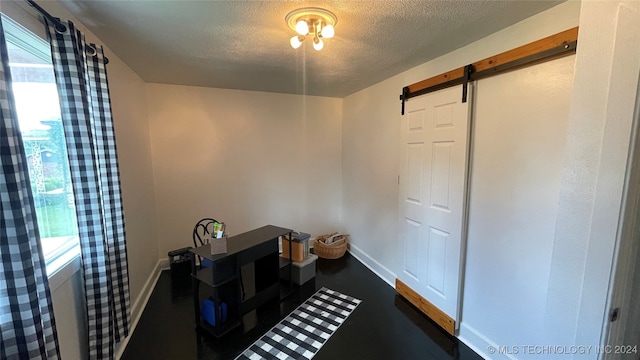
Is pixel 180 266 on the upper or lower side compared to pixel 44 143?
lower

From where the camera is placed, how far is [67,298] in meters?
1.40

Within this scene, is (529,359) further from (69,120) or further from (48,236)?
(69,120)

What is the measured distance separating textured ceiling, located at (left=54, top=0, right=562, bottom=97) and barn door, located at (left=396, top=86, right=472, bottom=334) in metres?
0.54

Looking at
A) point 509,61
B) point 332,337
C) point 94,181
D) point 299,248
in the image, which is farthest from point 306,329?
point 509,61

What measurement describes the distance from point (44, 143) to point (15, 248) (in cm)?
73

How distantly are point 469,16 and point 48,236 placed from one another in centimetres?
280

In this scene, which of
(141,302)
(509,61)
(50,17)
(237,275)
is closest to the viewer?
(50,17)

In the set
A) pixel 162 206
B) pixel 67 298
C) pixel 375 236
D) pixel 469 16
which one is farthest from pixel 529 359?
pixel 162 206

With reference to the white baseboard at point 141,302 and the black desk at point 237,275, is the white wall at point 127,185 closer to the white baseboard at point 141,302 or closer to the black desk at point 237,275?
the white baseboard at point 141,302

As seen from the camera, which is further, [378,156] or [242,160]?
[242,160]

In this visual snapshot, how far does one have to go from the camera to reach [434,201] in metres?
2.35

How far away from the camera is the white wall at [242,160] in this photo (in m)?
3.29

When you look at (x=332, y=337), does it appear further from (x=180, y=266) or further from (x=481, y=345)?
(x=180, y=266)

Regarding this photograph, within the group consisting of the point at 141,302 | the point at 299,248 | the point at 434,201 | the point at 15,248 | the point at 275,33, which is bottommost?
the point at 141,302
